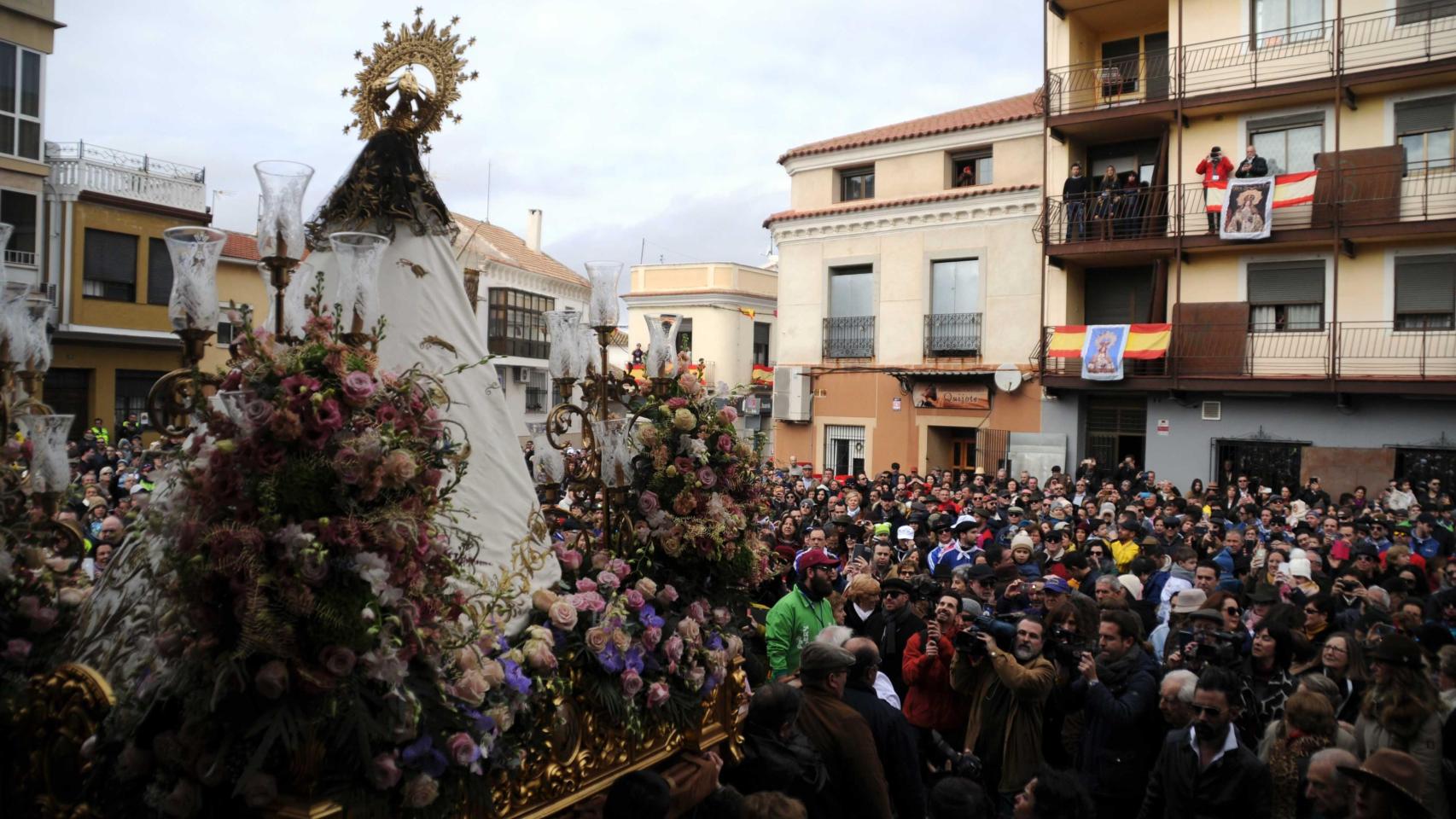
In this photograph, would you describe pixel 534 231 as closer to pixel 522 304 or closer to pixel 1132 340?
pixel 522 304

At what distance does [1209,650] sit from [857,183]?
19808mm

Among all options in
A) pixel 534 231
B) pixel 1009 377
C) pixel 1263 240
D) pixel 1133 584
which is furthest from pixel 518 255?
pixel 1133 584

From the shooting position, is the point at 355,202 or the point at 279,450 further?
the point at 355,202

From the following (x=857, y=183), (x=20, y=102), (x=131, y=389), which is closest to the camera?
(x=20, y=102)

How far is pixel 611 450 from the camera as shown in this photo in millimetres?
4551

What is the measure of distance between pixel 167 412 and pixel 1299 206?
61.4ft

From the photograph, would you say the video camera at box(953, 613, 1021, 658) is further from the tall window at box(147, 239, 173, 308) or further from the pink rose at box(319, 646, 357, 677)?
the tall window at box(147, 239, 173, 308)

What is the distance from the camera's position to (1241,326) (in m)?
17.8

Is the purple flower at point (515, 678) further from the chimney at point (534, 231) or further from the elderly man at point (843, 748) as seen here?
the chimney at point (534, 231)

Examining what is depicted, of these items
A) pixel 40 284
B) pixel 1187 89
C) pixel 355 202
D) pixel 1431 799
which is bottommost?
pixel 1431 799

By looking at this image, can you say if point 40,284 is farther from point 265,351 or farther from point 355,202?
point 265,351

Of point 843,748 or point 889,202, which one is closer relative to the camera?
point 843,748

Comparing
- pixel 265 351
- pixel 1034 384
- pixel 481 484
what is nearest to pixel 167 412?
pixel 265 351

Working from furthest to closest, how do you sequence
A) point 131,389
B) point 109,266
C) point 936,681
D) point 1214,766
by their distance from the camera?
point 131,389 → point 109,266 → point 936,681 → point 1214,766
